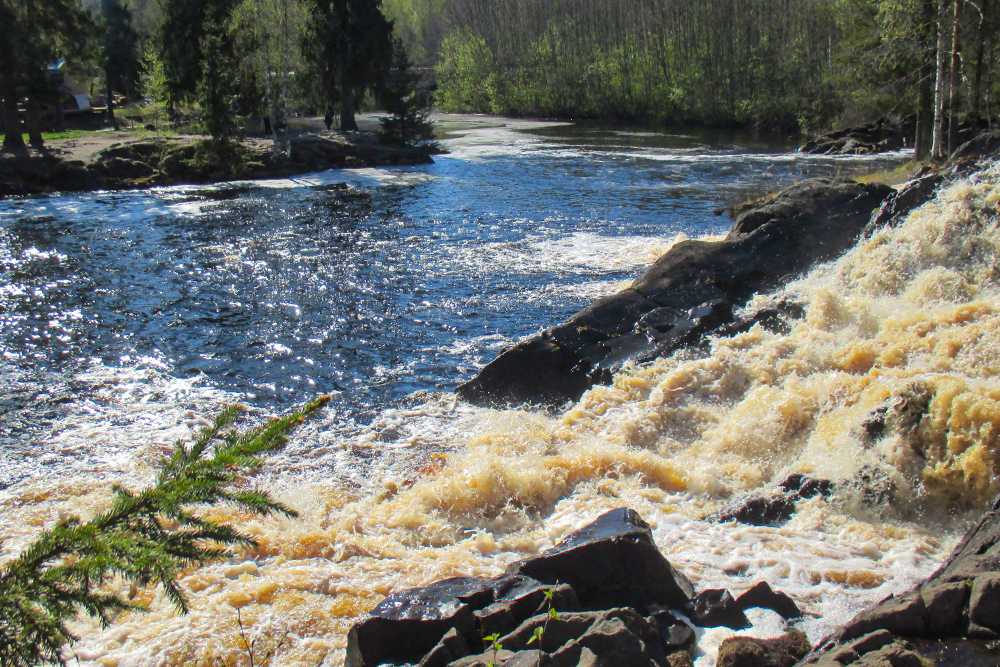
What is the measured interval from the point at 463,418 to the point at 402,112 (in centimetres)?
3618

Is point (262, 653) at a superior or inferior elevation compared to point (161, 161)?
inferior

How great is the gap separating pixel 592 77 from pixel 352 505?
79.3 m

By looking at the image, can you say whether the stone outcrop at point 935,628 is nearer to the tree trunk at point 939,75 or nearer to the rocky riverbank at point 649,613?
the rocky riverbank at point 649,613

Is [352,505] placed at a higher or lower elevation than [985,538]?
lower

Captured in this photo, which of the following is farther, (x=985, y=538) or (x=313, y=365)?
(x=313, y=365)

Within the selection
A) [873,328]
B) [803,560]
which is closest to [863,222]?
[873,328]

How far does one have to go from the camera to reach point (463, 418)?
11.0 meters

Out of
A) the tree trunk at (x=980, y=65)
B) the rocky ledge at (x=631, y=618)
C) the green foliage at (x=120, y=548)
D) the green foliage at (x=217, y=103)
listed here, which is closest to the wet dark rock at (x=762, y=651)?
the rocky ledge at (x=631, y=618)

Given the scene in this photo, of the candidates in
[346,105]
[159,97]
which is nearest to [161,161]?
[346,105]

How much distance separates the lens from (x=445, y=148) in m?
47.7

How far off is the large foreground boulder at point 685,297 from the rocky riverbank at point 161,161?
28.2 meters

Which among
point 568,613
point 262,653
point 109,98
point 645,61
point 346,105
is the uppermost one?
point 645,61

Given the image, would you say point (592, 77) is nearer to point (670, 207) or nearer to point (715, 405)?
point (670, 207)

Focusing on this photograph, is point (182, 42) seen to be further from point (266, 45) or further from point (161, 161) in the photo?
point (161, 161)
